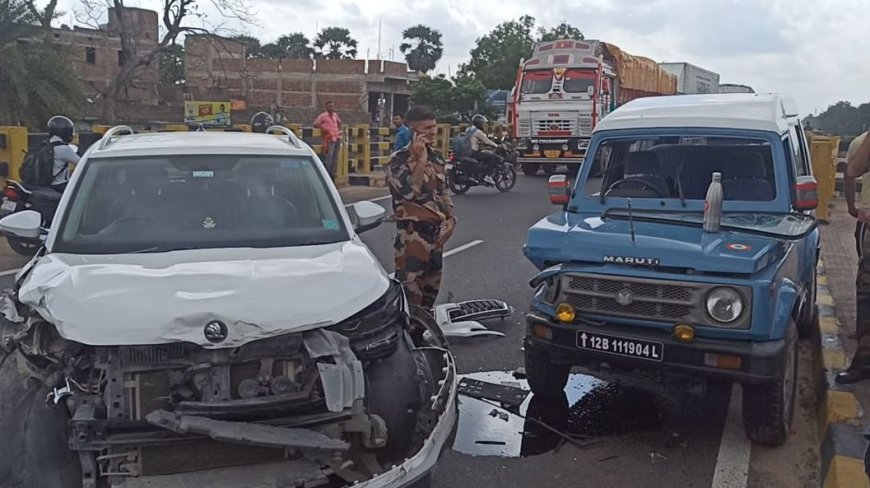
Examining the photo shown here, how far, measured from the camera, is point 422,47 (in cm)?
8656

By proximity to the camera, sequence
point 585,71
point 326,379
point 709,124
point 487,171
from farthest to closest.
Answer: point 585,71
point 487,171
point 709,124
point 326,379

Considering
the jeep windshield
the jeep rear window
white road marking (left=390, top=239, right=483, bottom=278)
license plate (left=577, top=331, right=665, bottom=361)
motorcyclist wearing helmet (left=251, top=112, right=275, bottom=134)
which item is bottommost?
white road marking (left=390, top=239, right=483, bottom=278)

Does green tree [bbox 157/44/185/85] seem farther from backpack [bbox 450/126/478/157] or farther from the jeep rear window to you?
the jeep rear window

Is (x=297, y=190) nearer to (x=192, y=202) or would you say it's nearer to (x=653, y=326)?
(x=192, y=202)

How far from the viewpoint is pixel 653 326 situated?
478cm

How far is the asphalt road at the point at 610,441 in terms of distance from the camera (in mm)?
4602

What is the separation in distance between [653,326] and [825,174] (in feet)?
40.1

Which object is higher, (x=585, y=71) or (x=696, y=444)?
(x=585, y=71)

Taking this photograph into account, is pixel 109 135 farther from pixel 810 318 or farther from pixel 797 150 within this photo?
pixel 810 318

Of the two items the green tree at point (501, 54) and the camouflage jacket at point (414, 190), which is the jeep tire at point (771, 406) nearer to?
the camouflage jacket at point (414, 190)

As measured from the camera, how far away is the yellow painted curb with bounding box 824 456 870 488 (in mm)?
4078

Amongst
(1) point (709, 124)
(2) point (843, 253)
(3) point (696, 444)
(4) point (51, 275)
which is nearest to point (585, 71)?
(2) point (843, 253)

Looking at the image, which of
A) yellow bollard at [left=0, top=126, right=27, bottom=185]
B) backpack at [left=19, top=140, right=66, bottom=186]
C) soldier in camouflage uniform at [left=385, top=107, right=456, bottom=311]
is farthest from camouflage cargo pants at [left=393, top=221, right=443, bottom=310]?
yellow bollard at [left=0, top=126, right=27, bottom=185]

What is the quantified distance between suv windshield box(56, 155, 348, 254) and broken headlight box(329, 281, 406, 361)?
2.55ft
